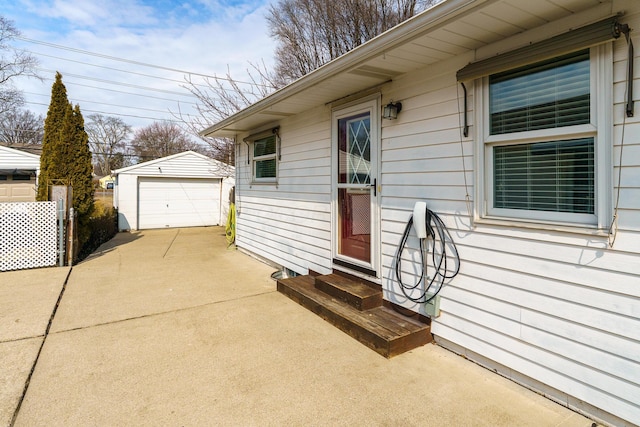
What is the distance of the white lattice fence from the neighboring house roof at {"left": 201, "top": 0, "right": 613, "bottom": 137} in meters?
5.15

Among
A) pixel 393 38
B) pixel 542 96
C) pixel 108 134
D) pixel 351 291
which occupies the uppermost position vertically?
pixel 108 134

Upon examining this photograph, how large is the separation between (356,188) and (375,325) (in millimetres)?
1596

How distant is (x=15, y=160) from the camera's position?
500 inches

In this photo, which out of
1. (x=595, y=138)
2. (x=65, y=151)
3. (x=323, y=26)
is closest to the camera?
(x=595, y=138)

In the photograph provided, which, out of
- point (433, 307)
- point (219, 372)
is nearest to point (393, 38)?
point (433, 307)

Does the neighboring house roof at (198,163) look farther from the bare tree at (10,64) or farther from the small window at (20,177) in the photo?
Result: the bare tree at (10,64)

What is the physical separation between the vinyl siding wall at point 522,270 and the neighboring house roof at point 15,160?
49.2ft

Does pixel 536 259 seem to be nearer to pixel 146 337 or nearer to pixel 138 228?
pixel 146 337

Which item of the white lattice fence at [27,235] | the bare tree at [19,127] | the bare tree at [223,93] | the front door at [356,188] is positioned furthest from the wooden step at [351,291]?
the bare tree at [19,127]

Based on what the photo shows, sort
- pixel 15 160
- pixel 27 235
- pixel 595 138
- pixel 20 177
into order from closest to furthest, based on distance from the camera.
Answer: pixel 595 138, pixel 27 235, pixel 15 160, pixel 20 177

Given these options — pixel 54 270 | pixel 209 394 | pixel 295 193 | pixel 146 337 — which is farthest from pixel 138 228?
pixel 209 394

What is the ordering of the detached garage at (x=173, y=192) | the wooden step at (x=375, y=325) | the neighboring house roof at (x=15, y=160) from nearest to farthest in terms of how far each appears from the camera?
the wooden step at (x=375, y=325) < the detached garage at (x=173, y=192) < the neighboring house roof at (x=15, y=160)

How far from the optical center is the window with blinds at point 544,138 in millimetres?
2062

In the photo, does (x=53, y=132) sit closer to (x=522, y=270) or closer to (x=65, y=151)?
(x=65, y=151)
